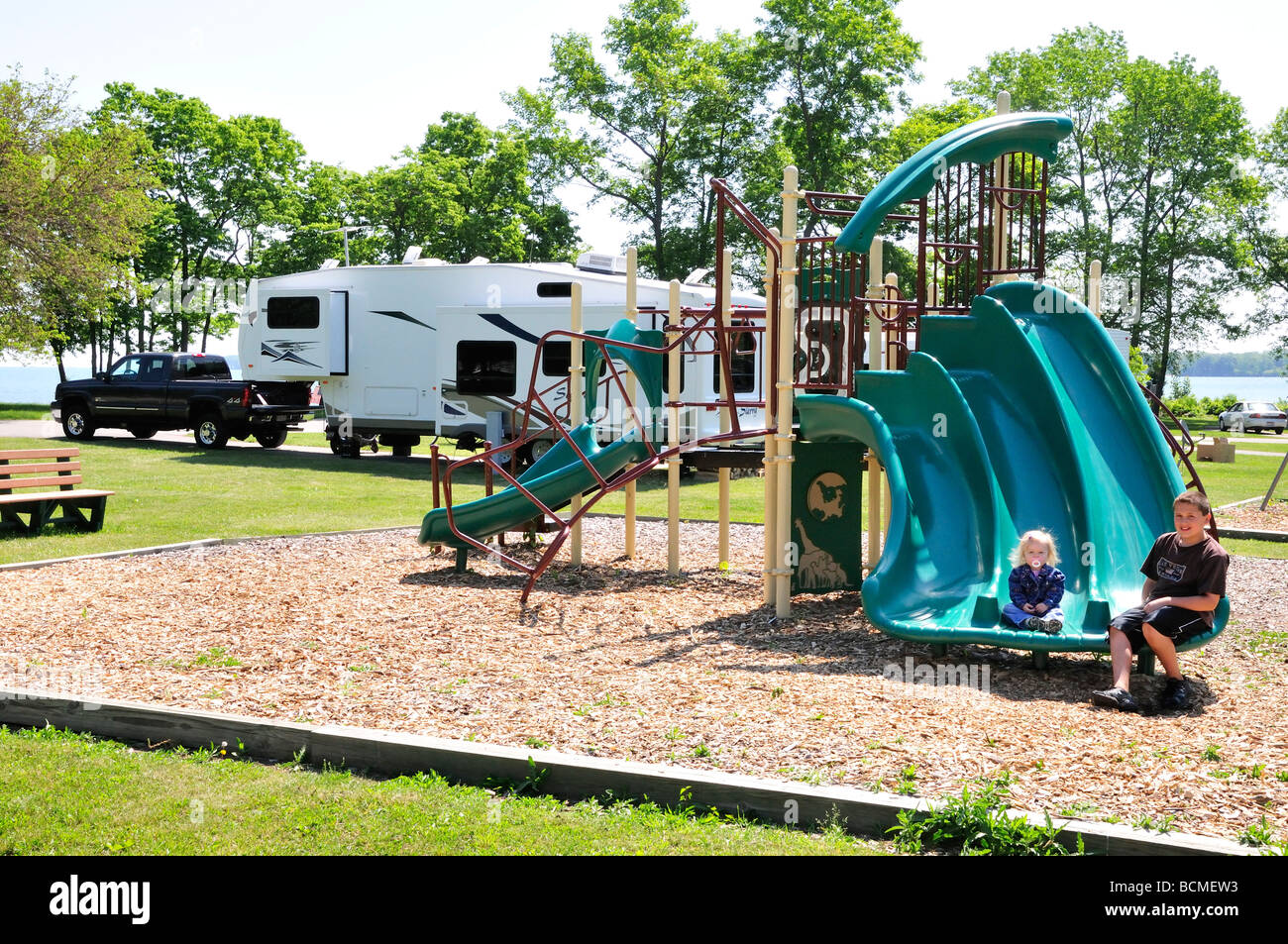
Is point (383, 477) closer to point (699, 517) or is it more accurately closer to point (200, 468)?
point (200, 468)

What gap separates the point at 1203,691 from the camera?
6168 millimetres

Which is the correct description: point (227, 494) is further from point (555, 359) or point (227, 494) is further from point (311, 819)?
point (311, 819)

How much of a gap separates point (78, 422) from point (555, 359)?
12.4 meters

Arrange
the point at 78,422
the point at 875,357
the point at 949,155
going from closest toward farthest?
the point at 949,155
the point at 875,357
the point at 78,422

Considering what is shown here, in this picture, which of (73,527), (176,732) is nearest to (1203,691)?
(176,732)

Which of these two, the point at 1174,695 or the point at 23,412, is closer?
the point at 1174,695

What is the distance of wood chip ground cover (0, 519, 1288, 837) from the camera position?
475 centimetres

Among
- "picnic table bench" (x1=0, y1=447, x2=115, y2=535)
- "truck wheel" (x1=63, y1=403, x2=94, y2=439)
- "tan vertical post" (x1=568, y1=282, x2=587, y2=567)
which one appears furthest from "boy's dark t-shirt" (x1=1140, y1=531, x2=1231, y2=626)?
"truck wheel" (x1=63, y1=403, x2=94, y2=439)

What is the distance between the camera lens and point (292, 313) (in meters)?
22.6

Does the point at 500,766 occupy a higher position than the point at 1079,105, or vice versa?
the point at 1079,105

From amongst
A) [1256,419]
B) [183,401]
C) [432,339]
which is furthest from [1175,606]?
[1256,419]

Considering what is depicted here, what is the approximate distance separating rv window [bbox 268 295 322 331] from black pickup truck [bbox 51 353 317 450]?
1.90 meters
